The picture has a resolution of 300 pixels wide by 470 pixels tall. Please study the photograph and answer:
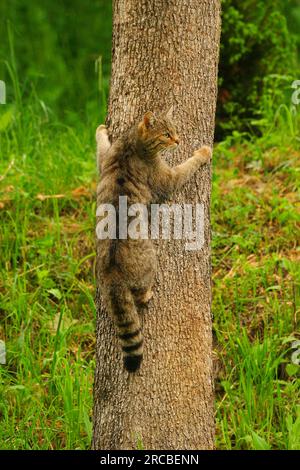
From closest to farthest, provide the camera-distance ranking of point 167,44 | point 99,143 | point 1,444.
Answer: point 167,44 → point 99,143 → point 1,444

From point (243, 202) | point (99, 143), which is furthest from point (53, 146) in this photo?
point (99, 143)

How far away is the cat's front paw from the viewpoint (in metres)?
4.36

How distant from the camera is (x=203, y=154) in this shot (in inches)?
172

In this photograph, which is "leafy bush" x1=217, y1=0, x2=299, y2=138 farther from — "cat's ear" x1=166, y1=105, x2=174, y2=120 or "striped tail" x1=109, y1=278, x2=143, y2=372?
"striped tail" x1=109, y1=278, x2=143, y2=372

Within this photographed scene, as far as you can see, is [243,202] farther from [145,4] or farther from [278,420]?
[145,4]

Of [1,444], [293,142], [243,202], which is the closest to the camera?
[1,444]

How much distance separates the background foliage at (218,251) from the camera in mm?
5008

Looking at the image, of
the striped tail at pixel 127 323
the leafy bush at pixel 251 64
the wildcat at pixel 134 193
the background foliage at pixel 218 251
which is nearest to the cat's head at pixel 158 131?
the wildcat at pixel 134 193

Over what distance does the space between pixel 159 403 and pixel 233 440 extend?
90 centimetres

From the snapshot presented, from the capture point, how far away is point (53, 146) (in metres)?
7.22

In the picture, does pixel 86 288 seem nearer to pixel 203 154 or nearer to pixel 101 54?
pixel 203 154

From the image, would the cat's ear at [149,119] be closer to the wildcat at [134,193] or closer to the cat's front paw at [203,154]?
the wildcat at [134,193]

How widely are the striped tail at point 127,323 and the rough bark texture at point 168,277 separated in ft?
0.24
